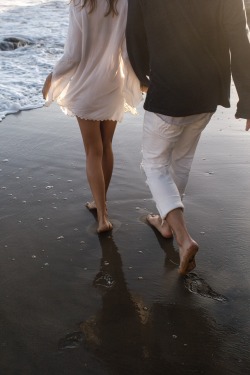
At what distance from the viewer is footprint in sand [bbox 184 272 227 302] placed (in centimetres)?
239

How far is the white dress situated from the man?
0.20 metres

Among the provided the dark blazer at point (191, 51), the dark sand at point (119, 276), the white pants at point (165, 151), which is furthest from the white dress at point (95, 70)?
the dark sand at point (119, 276)

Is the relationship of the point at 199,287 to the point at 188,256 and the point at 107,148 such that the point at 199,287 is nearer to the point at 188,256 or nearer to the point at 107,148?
the point at 188,256

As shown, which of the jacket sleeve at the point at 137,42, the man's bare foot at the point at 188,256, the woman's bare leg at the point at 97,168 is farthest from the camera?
the woman's bare leg at the point at 97,168

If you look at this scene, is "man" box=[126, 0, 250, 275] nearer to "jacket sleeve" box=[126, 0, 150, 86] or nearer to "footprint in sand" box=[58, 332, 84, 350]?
"jacket sleeve" box=[126, 0, 150, 86]

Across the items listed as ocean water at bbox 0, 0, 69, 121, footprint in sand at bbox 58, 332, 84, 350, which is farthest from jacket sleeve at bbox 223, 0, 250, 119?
ocean water at bbox 0, 0, 69, 121

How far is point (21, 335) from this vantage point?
2.11 meters

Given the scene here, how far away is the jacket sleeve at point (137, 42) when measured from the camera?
2.25 meters

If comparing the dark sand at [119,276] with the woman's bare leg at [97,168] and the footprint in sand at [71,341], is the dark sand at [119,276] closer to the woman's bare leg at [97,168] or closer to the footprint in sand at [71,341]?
the footprint in sand at [71,341]

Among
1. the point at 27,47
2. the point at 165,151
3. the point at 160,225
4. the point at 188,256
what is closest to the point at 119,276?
the point at 188,256

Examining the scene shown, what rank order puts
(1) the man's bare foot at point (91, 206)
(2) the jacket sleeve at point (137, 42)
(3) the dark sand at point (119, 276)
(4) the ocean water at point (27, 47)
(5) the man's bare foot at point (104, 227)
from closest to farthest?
(3) the dark sand at point (119, 276)
(2) the jacket sleeve at point (137, 42)
(5) the man's bare foot at point (104, 227)
(1) the man's bare foot at point (91, 206)
(4) the ocean water at point (27, 47)

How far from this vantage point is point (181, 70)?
7.30 feet

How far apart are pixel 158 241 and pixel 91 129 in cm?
83

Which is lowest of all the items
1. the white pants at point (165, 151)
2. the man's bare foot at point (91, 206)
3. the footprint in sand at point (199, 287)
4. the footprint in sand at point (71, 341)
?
the man's bare foot at point (91, 206)
